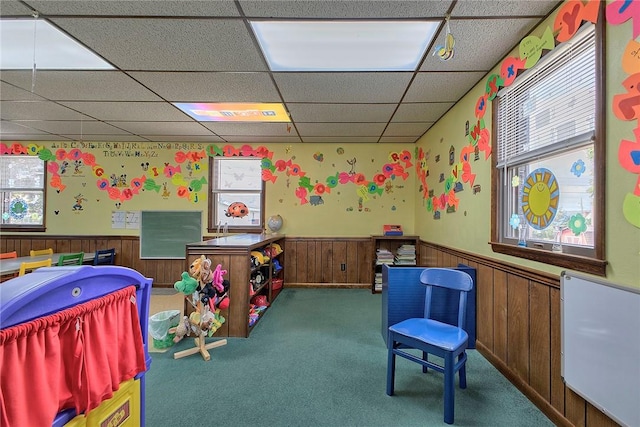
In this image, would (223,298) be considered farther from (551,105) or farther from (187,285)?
(551,105)

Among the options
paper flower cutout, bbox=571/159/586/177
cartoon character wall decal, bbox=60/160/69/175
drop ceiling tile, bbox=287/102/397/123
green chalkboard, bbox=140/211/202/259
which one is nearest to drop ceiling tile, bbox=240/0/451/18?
paper flower cutout, bbox=571/159/586/177

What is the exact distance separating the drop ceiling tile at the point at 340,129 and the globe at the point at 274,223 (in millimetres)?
1441

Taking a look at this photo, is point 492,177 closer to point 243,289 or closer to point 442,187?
point 442,187

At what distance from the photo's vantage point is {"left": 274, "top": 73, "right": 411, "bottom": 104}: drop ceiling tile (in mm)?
2422

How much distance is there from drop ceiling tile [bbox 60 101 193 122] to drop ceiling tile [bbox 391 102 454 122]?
8.86 ft

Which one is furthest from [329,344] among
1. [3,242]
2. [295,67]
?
[3,242]

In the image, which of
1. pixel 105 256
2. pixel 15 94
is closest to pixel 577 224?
pixel 15 94

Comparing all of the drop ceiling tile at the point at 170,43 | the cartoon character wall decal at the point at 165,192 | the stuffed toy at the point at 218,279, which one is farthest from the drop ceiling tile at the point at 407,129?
the cartoon character wall decal at the point at 165,192

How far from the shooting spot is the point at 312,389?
193cm

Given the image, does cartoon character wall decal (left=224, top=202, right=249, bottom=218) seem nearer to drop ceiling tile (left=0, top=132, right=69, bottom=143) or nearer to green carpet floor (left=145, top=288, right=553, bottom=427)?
green carpet floor (left=145, top=288, right=553, bottom=427)

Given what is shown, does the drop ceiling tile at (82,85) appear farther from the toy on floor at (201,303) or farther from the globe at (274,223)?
the globe at (274,223)

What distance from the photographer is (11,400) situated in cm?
77

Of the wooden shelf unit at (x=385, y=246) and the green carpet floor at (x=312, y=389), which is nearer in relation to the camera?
the green carpet floor at (x=312, y=389)

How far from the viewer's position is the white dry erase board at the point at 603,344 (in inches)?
46.9
